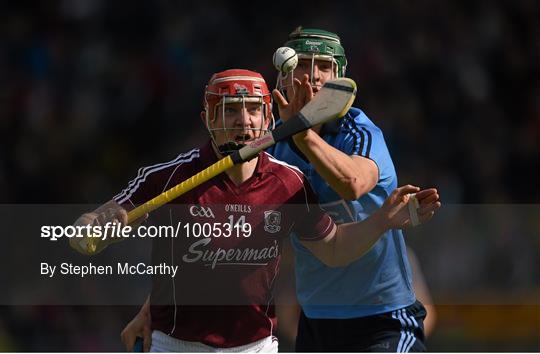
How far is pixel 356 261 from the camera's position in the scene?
4383 mm

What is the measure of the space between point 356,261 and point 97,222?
1.02 metres

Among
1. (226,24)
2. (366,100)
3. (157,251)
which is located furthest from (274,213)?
A: (226,24)

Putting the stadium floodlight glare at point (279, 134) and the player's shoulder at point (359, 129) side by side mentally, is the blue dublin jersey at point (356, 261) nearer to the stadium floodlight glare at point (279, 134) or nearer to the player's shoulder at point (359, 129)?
the player's shoulder at point (359, 129)

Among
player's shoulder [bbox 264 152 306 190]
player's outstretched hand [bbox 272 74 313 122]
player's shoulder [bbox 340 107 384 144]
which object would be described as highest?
player's outstretched hand [bbox 272 74 313 122]

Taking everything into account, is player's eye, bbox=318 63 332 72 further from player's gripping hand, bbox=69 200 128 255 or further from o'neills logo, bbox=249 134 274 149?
player's gripping hand, bbox=69 200 128 255

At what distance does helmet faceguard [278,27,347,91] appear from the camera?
436cm

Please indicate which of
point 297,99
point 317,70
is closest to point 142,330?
point 297,99

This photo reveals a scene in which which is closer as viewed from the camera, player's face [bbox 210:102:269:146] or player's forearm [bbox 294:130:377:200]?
player's forearm [bbox 294:130:377:200]

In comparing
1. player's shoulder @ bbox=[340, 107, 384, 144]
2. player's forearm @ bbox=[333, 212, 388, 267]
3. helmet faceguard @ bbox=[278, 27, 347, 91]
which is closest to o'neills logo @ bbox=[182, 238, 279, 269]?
player's forearm @ bbox=[333, 212, 388, 267]

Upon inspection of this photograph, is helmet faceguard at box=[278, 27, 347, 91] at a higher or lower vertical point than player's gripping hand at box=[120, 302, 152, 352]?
higher

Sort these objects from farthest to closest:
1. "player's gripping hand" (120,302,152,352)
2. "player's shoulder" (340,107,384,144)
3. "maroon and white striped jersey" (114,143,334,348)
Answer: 1. "player's shoulder" (340,107,384,144)
2. "player's gripping hand" (120,302,152,352)
3. "maroon and white striped jersey" (114,143,334,348)

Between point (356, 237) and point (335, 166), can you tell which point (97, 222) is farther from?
point (356, 237)

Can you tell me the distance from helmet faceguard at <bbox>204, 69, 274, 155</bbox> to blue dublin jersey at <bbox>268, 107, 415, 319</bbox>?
37 centimetres

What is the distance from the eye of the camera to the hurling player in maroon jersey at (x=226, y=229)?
396 centimetres
